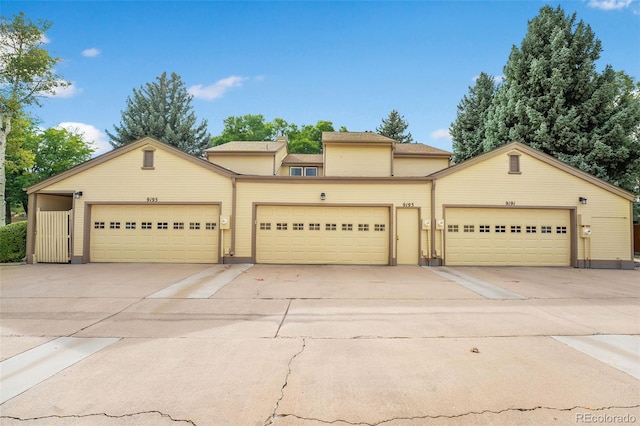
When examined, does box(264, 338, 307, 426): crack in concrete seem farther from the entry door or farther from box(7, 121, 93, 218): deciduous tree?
box(7, 121, 93, 218): deciduous tree

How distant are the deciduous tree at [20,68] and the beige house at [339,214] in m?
6.77

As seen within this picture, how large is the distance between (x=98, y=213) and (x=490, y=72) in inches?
1097

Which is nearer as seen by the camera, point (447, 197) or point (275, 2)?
point (447, 197)

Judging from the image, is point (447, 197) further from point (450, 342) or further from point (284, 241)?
point (450, 342)

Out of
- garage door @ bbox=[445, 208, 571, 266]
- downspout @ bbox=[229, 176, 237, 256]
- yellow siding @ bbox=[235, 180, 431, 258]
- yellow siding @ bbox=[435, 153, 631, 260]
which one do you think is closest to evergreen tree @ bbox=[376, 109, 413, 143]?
yellow siding @ bbox=[435, 153, 631, 260]

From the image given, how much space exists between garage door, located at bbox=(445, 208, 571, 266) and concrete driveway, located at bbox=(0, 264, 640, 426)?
4.16 meters

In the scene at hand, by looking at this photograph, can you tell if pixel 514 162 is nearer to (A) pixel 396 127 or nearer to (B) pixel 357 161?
(B) pixel 357 161

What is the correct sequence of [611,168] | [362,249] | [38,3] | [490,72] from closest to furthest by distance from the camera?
1. [362,249]
2. [38,3]
3. [611,168]
4. [490,72]

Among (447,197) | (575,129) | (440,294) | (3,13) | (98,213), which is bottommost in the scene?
(440,294)

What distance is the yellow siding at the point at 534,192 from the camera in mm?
11422

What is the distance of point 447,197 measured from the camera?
11.5 meters

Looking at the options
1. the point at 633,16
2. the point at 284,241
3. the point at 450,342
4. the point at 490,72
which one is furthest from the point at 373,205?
the point at 490,72

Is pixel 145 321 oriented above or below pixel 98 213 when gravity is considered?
below

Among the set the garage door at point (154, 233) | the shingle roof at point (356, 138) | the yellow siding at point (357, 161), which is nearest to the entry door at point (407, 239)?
the yellow siding at point (357, 161)
